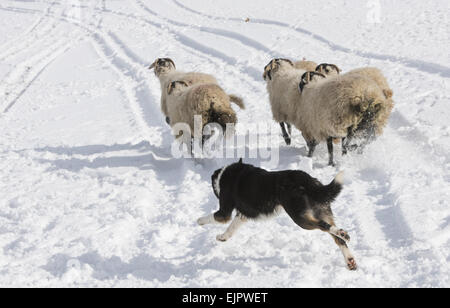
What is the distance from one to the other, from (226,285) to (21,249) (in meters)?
2.21

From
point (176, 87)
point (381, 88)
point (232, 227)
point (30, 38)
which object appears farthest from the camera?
point (30, 38)

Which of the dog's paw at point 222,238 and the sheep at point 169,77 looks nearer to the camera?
the dog's paw at point 222,238

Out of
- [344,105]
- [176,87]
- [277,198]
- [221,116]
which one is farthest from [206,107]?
[277,198]

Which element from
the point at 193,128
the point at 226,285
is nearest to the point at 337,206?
the point at 226,285

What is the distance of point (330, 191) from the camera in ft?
12.0

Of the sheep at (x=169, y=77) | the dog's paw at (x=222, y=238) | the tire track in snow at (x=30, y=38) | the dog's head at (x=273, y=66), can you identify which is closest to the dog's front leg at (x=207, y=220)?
the dog's paw at (x=222, y=238)

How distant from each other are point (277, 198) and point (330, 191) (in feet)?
1.62

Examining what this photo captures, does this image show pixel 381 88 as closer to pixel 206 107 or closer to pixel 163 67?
pixel 206 107

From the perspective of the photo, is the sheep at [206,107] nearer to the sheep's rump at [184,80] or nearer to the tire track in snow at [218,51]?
the sheep's rump at [184,80]

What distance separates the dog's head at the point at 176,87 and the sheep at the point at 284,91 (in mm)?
1417

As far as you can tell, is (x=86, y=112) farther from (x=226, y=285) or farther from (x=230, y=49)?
(x=226, y=285)

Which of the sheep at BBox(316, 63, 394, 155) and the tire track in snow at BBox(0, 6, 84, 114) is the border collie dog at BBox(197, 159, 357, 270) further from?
the tire track in snow at BBox(0, 6, 84, 114)

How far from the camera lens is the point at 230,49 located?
13.1m

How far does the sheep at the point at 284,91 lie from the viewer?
681 cm
